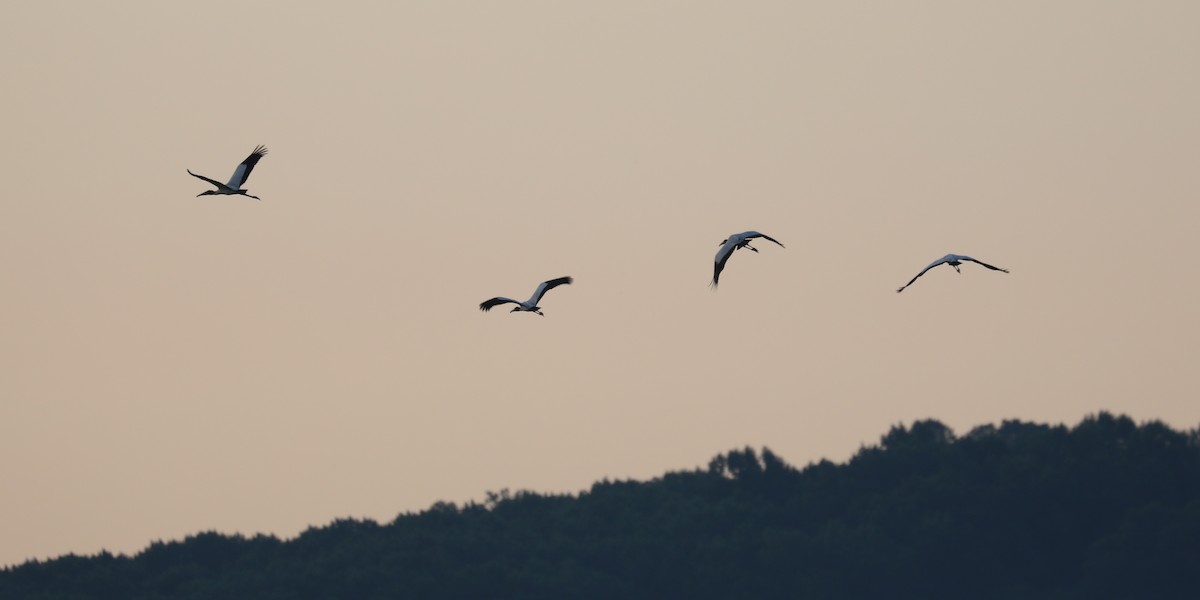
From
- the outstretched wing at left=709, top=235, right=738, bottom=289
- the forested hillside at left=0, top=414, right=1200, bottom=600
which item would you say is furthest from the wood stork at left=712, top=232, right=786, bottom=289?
the forested hillside at left=0, top=414, right=1200, bottom=600

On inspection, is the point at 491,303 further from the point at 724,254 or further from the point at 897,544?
the point at 897,544

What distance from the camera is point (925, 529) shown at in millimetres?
169125

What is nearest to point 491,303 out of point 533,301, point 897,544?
point 533,301

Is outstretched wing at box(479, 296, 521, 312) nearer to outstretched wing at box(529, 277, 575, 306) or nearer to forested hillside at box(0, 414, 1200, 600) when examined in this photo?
outstretched wing at box(529, 277, 575, 306)

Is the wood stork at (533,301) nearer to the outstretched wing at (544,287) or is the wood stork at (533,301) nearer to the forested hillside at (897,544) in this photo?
the outstretched wing at (544,287)

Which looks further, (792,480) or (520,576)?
(792,480)

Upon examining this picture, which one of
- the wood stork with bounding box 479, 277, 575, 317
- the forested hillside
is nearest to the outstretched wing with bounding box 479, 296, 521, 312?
the wood stork with bounding box 479, 277, 575, 317

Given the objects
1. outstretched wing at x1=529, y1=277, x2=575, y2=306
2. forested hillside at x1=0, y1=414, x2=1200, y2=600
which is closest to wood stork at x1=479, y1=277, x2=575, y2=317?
outstretched wing at x1=529, y1=277, x2=575, y2=306

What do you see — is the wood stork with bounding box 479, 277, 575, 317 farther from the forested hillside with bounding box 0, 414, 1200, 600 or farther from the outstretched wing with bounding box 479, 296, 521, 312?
the forested hillside with bounding box 0, 414, 1200, 600

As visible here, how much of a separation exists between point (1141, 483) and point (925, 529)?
16278 mm

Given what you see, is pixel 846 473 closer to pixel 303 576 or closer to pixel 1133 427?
pixel 1133 427

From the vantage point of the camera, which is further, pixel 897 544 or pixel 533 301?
pixel 897 544

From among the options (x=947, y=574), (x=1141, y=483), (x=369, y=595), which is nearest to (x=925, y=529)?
(x=947, y=574)

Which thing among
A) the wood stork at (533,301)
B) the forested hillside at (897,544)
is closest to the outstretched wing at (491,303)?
the wood stork at (533,301)
